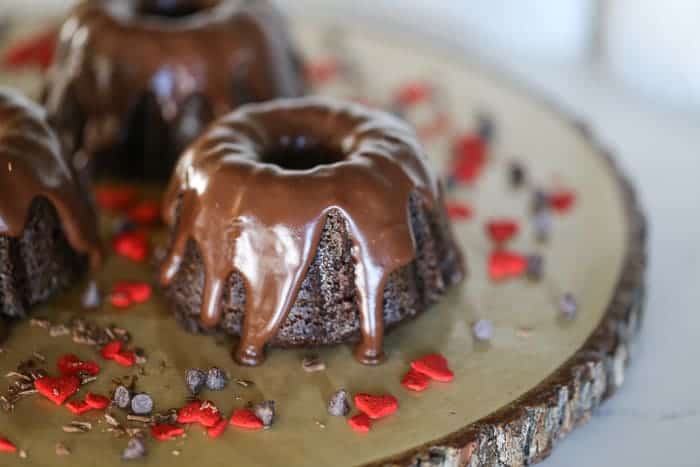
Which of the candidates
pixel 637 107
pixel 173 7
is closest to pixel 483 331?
pixel 173 7

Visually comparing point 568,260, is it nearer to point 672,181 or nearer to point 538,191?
point 538,191

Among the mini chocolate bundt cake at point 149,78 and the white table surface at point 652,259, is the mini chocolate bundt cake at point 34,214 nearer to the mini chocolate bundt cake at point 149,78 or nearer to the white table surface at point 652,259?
the mini chocolate bundt cake at point 149,78

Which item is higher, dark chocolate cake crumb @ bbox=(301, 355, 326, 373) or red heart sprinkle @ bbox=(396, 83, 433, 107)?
red heart sprinkle @ bbox=(396, 83, 433, 107)

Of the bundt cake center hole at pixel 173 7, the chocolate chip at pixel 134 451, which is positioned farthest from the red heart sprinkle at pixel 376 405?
the bundt cake center hole at pixel 173 7

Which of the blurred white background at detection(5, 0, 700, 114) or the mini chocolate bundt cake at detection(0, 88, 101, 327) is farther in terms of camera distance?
the blurred white background at detection(5, 0, 700, 114)

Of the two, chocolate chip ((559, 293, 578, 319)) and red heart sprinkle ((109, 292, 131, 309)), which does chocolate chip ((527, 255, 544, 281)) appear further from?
red heart sprinkle ((109, 292, 131, 309))

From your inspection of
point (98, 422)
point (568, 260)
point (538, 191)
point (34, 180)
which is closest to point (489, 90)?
point (538, 191)

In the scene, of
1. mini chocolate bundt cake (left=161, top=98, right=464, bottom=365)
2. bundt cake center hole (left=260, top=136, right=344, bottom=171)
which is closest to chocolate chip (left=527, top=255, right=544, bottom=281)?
mini chocolate bundt cake (left=161, top=98, right=464, bottom=365)
